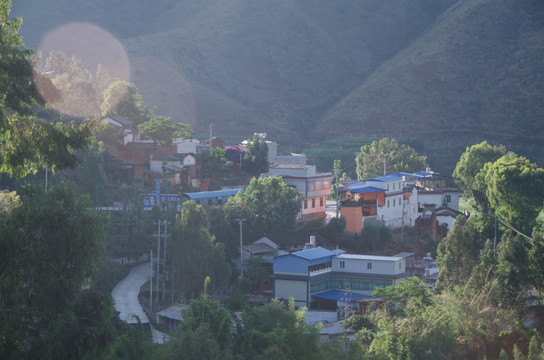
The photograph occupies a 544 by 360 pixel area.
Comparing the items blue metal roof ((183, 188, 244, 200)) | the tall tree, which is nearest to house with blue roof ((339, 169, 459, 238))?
the tall tree

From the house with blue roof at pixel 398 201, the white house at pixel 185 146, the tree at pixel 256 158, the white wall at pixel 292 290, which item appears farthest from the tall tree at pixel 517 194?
the white house at pixel 185 146

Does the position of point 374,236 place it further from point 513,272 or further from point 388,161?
point 388,161

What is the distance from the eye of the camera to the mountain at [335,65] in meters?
90.6

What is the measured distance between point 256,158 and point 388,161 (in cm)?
1639

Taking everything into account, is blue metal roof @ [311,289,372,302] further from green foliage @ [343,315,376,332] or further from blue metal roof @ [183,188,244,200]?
blue metal roof @ [183,188,244,200]

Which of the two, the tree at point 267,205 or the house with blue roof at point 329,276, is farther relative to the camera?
the tree at point 267,205

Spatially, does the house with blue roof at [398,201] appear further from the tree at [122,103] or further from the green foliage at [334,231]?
the tree at [122,103]

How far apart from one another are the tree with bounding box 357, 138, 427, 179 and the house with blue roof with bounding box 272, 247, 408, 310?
27.0 meters

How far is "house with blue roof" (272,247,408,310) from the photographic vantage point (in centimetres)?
3131

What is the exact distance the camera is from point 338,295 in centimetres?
3145

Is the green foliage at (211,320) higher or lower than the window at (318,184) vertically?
lower

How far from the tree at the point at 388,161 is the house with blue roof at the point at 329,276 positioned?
27.0 meters

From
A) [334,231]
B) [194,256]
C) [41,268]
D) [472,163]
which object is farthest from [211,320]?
[472,163]

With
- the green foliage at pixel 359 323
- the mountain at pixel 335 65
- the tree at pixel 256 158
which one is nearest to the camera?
the green foliage at pixel 359 323
